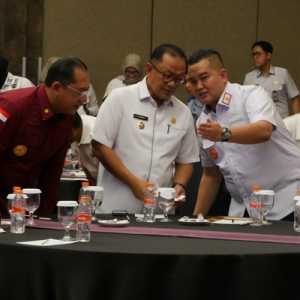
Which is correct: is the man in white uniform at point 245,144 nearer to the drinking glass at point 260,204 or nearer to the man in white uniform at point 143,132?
the man in white uniform at point 143,132

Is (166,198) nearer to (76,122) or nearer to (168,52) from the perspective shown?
(76,122)

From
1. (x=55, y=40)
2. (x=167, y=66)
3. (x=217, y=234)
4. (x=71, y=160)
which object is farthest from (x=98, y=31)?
(x=217, y=234)

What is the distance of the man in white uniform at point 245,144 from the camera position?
438 cm

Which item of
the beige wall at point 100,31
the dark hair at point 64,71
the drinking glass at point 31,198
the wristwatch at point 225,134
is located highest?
the beige wall at point 100,31

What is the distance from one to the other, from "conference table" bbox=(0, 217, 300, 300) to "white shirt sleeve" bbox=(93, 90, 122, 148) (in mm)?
1448

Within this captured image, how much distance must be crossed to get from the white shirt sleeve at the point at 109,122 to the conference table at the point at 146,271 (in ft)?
4.75

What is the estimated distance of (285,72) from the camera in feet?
34.0

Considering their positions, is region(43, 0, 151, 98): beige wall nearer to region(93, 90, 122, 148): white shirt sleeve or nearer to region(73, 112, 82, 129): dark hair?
region(93, 90, 122, 148): white shirt sleeve

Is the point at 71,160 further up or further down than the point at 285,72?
further down

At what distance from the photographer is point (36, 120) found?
4094mm

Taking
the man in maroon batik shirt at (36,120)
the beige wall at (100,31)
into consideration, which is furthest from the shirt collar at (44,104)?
the beige wall at (100,31)

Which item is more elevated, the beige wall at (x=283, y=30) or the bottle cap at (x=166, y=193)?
the beige wall at (x=283, y=30)

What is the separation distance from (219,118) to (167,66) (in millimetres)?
363

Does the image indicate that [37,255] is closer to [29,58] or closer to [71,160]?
[71,160]
